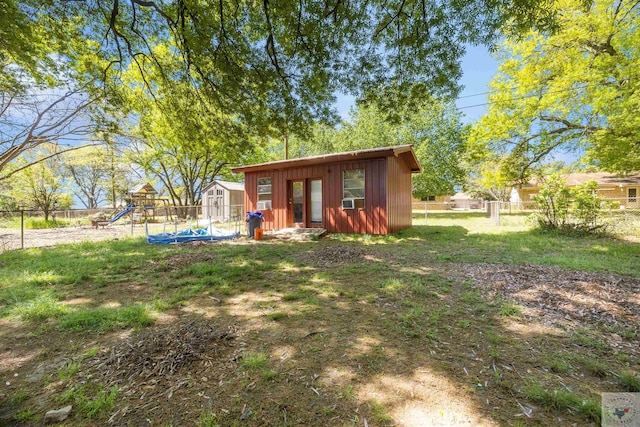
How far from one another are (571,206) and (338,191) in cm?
708

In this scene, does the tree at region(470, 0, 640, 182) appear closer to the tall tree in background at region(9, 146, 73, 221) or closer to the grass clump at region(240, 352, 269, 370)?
the grass clump at region(240, 352, 269, 370)

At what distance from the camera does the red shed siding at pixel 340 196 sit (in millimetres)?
9023

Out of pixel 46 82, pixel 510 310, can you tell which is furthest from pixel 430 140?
pixel 46 82

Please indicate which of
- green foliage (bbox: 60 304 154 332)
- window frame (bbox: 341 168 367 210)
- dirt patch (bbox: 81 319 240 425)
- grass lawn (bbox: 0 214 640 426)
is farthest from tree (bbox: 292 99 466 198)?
dirt patch (bbox: 81 319 240 425)

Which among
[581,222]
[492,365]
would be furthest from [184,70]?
[581,222]

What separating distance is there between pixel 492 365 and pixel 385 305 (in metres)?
1.29

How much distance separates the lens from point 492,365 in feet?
6.72

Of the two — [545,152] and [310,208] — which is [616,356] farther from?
[545,152]

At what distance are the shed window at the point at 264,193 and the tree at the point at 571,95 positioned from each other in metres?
10.2

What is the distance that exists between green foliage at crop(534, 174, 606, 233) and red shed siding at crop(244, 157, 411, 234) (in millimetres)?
4461

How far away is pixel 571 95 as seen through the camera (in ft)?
32.4

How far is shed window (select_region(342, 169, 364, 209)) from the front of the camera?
9344 millimetres

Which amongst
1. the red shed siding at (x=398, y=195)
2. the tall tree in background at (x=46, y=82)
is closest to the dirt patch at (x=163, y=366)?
the tall tree in background at (x=46, y=82)

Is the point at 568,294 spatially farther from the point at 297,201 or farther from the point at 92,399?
the point at 297,201
